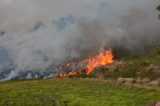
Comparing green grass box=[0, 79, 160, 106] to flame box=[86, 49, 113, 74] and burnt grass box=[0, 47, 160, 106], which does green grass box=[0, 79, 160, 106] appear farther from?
flame box=[86, 49, 113, 74]

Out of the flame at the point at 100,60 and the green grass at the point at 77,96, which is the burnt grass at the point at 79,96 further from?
the flame at the point at 100,60

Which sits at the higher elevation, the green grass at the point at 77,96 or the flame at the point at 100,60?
the flame at the point at 100,60

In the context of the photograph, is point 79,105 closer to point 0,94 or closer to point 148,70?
point 0,94

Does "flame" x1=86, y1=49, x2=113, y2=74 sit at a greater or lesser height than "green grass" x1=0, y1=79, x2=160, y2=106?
greater

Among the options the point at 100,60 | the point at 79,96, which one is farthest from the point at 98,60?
the point at 79,96

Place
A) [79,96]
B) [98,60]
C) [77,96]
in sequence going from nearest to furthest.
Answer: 1. [77,96]
2. [79,96]
3. [98,60]

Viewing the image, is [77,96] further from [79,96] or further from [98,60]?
[98,60]

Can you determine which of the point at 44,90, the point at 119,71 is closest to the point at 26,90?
the point at 44,90

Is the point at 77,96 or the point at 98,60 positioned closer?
the point at 77,96

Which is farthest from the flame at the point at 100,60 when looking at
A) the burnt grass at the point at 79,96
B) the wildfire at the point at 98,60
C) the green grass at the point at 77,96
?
the green grass at the point at 77,96

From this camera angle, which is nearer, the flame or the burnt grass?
the burnt grass

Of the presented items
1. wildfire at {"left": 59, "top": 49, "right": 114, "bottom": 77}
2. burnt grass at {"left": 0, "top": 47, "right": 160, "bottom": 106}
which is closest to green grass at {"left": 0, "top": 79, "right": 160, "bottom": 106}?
burnt grass at {"left": 0, "top": 47, "right": 160, "bottom": 106}

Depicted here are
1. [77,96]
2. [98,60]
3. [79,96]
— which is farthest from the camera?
[98,60]

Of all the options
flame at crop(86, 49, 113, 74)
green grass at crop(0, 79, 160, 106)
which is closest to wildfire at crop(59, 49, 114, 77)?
flame at crop(86, 49, 113, 74)
